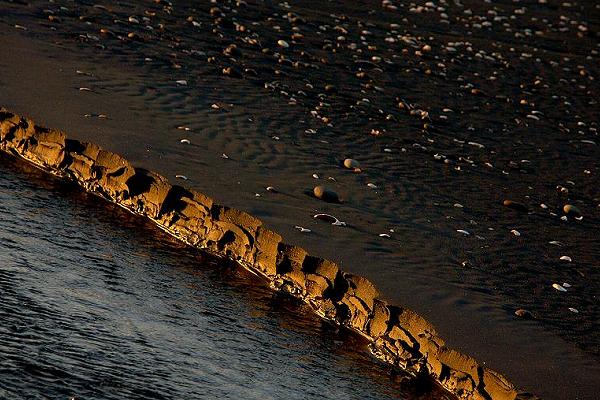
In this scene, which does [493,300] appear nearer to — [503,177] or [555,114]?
[503,177]

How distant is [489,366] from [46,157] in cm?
497

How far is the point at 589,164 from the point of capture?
15.0 meters

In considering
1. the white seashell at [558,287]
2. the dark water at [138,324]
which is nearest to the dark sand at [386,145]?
the white seashell at [558,287]

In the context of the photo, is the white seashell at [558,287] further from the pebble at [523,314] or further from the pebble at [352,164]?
the pebble at [352,164]

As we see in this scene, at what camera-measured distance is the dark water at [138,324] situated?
6594 mm

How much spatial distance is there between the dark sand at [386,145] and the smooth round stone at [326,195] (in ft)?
0.38

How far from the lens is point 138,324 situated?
747cm

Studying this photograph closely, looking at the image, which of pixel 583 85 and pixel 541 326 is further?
pixel 583 85

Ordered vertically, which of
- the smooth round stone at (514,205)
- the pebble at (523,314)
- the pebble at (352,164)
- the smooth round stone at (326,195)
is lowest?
the smooth round stone at (514,205)

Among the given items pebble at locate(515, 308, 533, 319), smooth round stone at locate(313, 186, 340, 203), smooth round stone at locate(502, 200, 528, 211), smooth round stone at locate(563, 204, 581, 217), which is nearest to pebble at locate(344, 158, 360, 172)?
smooth round stone at locate(313, 186, 340, 203)

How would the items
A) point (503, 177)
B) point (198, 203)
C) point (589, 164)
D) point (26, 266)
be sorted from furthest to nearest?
point (589, 164)
point (503, 177)
point (198, 203)
point (26, 266)

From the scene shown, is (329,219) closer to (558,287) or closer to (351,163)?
(351,163)

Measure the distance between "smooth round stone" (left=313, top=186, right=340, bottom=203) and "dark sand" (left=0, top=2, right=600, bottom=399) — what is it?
4.6 inches

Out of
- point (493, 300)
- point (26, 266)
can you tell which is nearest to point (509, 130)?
point (493, 300)
